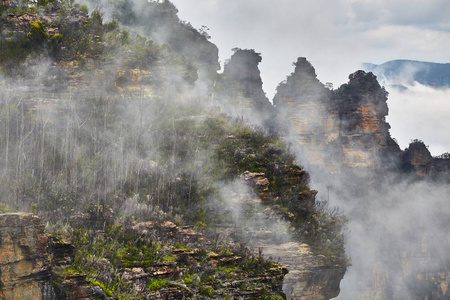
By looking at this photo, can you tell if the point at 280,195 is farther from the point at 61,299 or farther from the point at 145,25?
the point at 145,25

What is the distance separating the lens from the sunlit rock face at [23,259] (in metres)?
18.1

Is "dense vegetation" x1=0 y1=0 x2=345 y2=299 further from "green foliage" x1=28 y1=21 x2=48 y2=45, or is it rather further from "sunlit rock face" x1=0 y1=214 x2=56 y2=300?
"sunlit rock face" x1=0 y1=214 x2=56 y2=300

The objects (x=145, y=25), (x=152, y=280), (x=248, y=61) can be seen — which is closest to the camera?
(x=152, y=280)

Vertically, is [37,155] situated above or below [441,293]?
above

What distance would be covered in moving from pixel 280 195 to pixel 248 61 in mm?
33428

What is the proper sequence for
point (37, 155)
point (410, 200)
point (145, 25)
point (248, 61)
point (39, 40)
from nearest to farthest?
point (37, 155) → point (39, 40) → point (145, 25) → point (248, 61) → point (410, 200)

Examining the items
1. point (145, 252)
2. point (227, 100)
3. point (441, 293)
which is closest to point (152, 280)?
point (145, 252)

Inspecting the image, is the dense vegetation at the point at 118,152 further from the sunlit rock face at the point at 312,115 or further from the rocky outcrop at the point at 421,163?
the rocky outcrop at the point at 421,163

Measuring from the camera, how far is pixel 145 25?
56062mm

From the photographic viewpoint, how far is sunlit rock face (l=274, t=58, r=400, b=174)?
207ft

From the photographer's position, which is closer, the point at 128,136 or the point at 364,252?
the point at 128,136

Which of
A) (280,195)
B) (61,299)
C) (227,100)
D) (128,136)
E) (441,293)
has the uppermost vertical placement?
(227,100)

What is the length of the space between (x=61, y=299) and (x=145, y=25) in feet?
134

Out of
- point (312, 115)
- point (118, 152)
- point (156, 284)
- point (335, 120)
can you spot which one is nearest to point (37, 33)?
point (118, 152)
